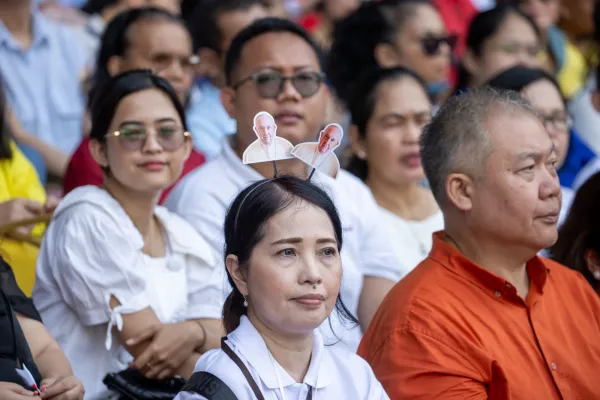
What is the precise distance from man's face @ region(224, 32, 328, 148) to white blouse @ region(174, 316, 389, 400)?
1396 mm

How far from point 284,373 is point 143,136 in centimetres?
134

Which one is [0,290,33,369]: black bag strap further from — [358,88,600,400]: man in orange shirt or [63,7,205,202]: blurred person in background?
[63,7,205,202]: blurred person in background

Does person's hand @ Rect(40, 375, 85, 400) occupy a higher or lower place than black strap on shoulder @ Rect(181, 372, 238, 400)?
lower

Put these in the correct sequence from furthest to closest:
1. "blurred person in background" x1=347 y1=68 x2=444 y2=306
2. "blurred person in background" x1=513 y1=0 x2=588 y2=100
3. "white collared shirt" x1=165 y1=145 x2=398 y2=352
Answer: "blurred person in background" x1=513 y1=0 x2=588 y2=100 → "blurred person in background" x1=347 y1=68 x2=444 y2=306 → "white collared shirt" x1=165 y1=145 x2=398 y2=352

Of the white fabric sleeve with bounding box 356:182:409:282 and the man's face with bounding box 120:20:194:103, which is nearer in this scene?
the white fabric sleeve with bounding box 356:182:409:282

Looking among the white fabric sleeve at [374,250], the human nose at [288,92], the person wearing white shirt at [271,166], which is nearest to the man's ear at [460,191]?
the person wearing white shirt at [271,166]

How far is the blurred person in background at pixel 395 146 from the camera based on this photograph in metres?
4.75

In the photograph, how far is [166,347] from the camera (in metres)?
3.50

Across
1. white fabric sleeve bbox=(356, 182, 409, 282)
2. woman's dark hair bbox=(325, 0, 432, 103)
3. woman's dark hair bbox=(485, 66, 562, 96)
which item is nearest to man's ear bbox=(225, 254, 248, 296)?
white fabric sleeve bbox=(356, 182, 409, 282)

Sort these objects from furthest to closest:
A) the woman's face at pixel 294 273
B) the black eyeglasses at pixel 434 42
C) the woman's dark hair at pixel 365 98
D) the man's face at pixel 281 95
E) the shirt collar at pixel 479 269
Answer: the black eyeglasses at pixel 434 42 → the woman's dark hair at pixel 365 98 → the man's face at pixel 281 95 → the shirt collar at pixel 479 269 → the woman's face at pixel 294 273

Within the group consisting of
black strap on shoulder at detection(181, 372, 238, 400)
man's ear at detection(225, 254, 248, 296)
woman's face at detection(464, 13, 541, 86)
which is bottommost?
black strap on shoulder at detection(181, 372, 238, 400)

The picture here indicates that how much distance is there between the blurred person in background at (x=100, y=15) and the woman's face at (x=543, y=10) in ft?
8.83

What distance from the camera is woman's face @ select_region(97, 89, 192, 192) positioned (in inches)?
150

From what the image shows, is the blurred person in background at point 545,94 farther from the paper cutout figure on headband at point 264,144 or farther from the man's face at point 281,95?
the paper cutout figure on headband at point 264,144
